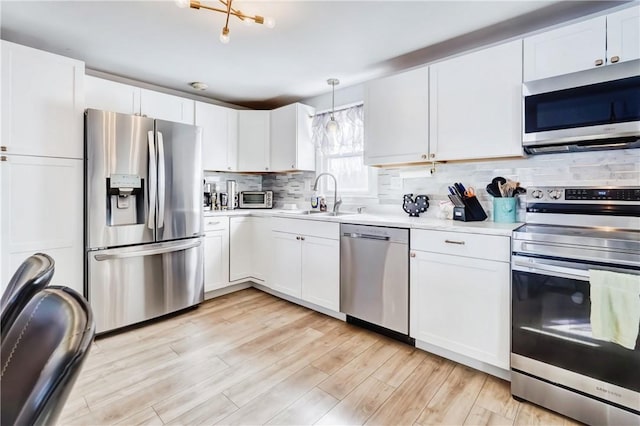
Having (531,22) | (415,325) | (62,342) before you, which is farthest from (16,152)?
(531,22)

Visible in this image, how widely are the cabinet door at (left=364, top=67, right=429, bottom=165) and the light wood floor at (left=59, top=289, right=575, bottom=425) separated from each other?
5.12ft

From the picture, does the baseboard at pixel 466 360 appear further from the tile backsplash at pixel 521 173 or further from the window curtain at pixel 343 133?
the window curtain at pixel 343 133

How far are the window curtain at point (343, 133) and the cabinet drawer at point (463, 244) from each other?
4.83 feet

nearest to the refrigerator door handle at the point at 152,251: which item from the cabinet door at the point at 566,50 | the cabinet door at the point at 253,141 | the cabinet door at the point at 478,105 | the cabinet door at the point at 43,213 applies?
the cabinet door at the point at 43,213

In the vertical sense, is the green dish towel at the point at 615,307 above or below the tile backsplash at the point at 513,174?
below

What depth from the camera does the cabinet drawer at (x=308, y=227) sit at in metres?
2.75

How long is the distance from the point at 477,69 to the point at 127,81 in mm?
3351

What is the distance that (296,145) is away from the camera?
361 centimetres

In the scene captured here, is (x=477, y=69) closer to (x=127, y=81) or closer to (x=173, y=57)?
(x=173, y=57)

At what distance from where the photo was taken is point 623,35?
5.60ft

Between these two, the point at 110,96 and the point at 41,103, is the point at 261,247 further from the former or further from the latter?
the point at 41,103

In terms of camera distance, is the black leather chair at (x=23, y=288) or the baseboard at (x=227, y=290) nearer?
the black leather chair at (x=23, y=288)

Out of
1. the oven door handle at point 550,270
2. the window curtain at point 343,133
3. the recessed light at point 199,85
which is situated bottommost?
the oven door handle at point 550,270

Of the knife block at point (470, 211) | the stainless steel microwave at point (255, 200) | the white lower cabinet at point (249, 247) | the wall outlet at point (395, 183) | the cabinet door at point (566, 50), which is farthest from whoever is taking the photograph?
the stainless steel microwave at point (255, 200)
